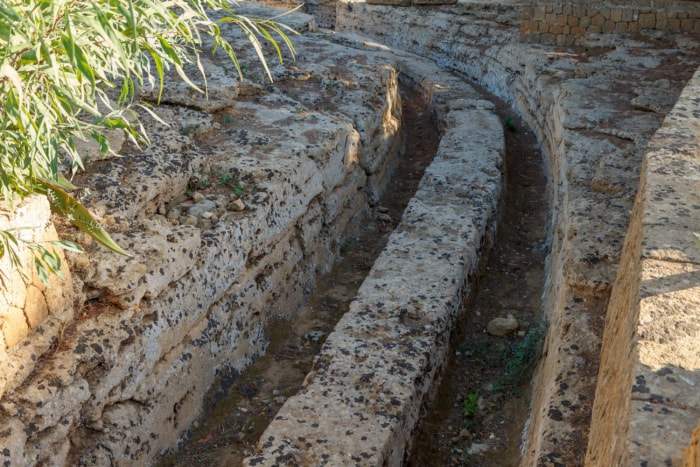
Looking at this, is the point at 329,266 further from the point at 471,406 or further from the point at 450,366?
the point at 471,406

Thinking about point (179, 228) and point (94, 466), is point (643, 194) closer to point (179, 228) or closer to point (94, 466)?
point (179, 228)

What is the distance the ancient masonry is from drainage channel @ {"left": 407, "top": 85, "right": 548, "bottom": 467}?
0.70 ft

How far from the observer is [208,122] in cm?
580

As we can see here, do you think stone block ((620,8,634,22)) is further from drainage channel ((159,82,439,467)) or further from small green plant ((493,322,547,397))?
small green plant ((493,322,547,397))

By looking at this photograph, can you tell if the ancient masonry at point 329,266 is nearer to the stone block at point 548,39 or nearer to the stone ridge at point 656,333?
the stone ridge at point 656,333

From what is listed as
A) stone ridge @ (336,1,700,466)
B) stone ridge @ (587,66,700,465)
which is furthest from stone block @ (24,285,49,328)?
stone ridge @ (587,66,700,465)

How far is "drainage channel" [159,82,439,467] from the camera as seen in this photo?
4250mm

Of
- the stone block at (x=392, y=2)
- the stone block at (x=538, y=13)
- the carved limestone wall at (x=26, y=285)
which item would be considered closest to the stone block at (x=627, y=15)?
the stone block at (x=538, y=13)

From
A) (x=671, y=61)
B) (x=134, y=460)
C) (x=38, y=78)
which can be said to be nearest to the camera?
(x=38, y=78)

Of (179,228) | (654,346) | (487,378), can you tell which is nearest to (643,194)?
(654,346)

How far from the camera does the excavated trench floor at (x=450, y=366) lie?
167 inches

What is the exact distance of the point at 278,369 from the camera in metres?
4.95

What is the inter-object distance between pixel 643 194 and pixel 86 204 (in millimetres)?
2856

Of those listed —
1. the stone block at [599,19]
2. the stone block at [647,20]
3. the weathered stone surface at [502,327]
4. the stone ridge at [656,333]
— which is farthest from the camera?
the stone block at [599,19]
